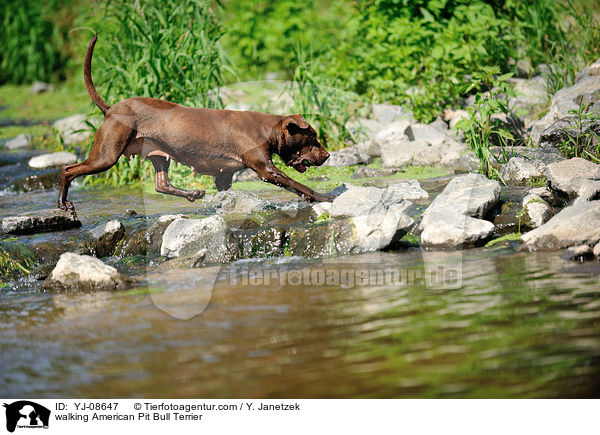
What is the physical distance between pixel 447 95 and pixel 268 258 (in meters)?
5.07

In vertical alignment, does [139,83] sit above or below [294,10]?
below

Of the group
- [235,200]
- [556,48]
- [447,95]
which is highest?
[556,48]

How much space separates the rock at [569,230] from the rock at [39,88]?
14025 millimetres

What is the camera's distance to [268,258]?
605 cm

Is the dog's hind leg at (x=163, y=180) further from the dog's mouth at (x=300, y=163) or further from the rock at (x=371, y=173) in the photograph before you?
the rock at (x=371, y=173)

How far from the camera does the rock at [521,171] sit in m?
7.11

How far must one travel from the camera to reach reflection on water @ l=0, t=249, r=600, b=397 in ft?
10.8

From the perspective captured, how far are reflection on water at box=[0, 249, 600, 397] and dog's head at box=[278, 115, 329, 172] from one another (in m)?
2.14

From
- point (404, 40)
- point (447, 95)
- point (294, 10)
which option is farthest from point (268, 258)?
point (294, 10)

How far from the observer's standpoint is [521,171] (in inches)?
281
